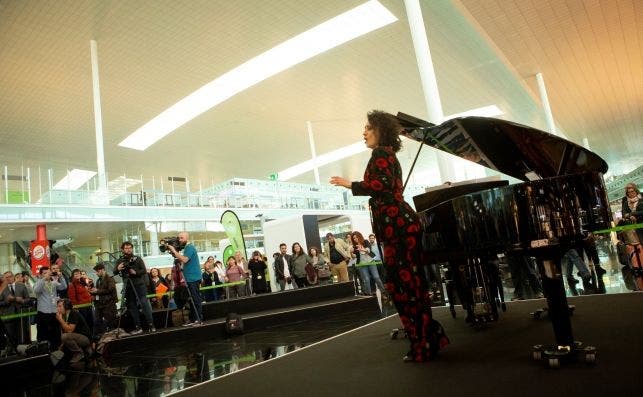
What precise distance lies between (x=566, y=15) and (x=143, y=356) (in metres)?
11.3

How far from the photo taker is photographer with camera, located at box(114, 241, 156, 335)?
5773mm

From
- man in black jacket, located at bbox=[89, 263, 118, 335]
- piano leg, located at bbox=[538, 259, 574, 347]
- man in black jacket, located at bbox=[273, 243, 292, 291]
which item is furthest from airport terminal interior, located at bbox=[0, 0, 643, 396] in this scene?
man in black jacket, located at bbox=[89, 263, 118, 335]

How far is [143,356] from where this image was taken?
15.7ft

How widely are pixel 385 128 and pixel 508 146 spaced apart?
806mm

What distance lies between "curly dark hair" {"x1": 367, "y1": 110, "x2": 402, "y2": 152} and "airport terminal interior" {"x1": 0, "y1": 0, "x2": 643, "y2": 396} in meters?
0.07

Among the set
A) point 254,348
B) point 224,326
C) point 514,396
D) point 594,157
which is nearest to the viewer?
point 514,396

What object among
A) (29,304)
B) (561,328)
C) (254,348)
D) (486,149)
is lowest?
(254,348)

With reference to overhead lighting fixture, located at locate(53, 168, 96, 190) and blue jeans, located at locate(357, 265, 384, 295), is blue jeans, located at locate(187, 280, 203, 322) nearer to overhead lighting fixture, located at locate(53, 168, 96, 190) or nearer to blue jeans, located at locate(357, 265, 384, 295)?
blue jeans, located at locate(357, 265, 384, 295)

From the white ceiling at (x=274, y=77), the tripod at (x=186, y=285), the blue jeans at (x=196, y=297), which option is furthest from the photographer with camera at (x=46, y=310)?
the white ceiling at (x=274, y=77)

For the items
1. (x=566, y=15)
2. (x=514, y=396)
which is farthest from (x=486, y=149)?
(x=566, y=15)

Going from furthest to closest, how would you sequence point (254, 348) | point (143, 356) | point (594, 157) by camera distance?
point (143, 356)
point (254, 348)
point (594, 157)

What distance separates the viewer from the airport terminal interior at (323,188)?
84.2 inches

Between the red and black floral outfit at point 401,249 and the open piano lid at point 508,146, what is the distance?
1.87 ft

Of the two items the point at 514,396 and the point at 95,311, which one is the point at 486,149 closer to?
the point at 514,396
